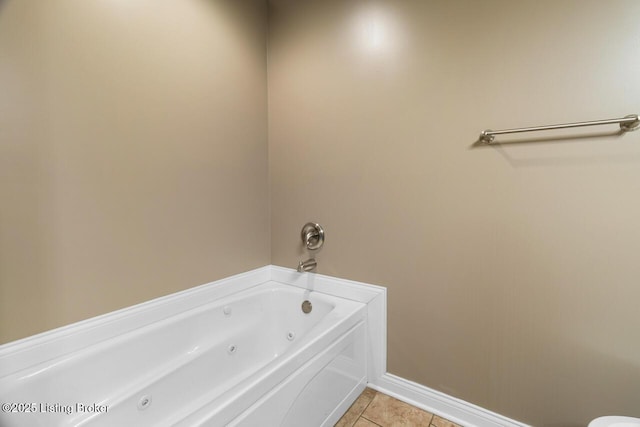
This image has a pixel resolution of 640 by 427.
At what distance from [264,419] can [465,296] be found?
110cm

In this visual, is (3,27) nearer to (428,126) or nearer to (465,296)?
(428,126)

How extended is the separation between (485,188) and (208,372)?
1784mm

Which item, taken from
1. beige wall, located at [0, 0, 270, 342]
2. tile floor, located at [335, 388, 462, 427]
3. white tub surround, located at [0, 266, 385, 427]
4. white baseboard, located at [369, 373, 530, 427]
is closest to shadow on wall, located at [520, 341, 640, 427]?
white baseboard, located at [369, 373, 530, 427]

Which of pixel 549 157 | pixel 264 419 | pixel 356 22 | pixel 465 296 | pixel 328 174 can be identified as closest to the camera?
pixel 264 419

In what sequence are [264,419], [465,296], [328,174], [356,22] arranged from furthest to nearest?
[328,174]
[356,22]
[465,296]
[264,419]

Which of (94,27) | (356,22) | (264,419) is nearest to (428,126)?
(356,22)

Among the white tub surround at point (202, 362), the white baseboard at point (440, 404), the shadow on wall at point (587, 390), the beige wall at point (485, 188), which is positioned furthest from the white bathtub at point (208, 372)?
the shadow on wall at point (587, 390)

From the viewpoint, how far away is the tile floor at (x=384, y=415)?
1475mm

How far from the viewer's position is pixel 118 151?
1369 mm

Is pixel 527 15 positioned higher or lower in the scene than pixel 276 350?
higher

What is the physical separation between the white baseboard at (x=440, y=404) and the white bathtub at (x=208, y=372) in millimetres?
172

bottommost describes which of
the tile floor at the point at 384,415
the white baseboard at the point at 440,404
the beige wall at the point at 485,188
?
the tile floor at the point at 384,415

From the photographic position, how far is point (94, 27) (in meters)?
1.28

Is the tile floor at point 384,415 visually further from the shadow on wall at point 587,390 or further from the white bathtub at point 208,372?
the shadow on wall at point 587,390
